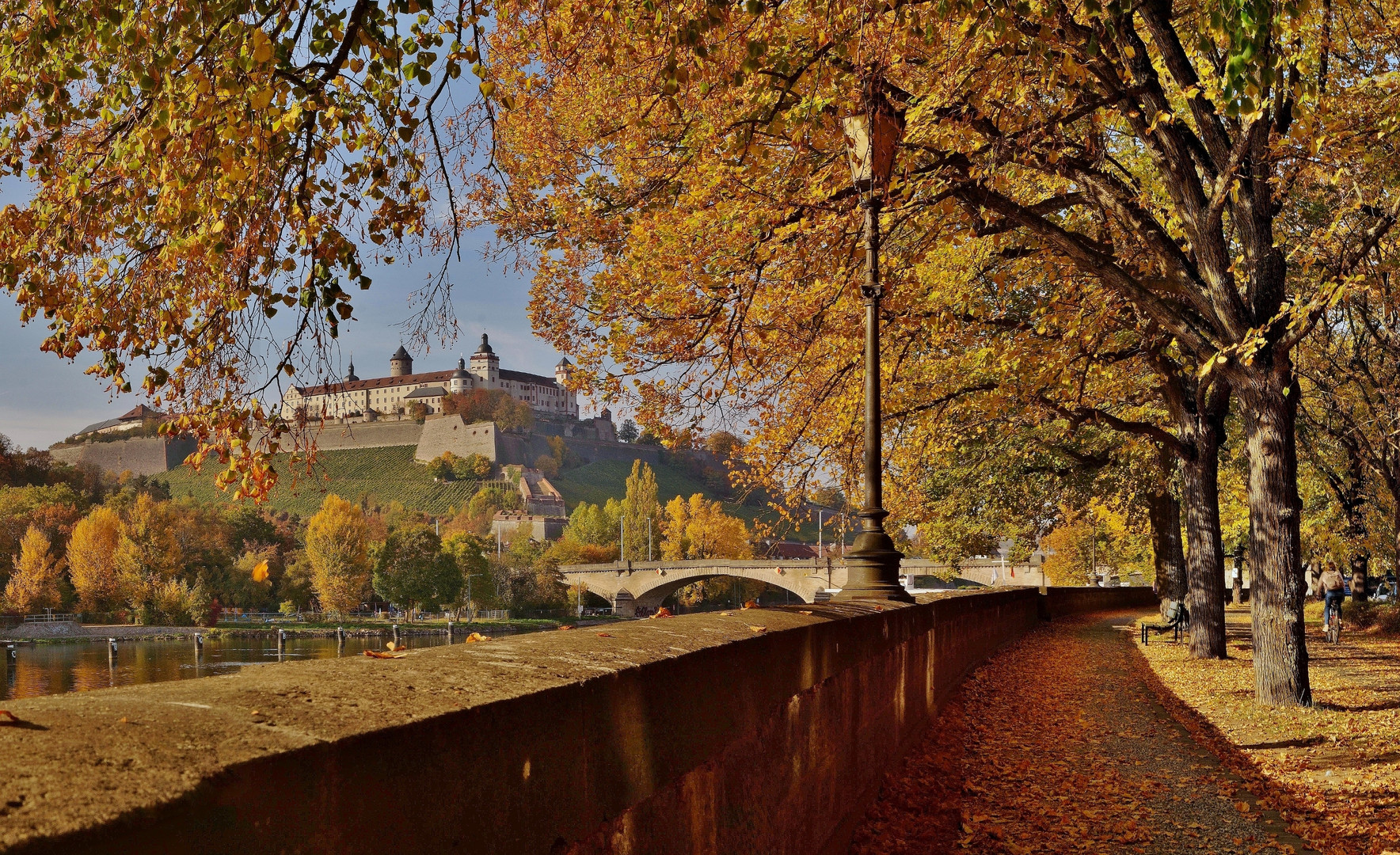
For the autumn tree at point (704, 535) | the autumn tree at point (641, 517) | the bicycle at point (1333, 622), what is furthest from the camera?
the autumn tree at point (641, 517)

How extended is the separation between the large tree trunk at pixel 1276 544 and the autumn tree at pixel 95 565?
268 feet

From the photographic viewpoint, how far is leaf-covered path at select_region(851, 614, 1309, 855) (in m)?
→ 7.09

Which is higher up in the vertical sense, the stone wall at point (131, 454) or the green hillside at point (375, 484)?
the stone wall at point (131, 454)

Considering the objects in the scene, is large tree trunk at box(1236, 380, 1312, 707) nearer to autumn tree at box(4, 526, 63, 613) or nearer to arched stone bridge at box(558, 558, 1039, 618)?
arched stone bridge at box(558, 558, 1039, 618)

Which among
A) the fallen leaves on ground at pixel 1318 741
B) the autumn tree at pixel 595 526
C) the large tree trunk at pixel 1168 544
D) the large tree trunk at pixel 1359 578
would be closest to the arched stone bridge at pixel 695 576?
the large tree trunk at pixel 1359 578

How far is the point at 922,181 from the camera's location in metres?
12.1

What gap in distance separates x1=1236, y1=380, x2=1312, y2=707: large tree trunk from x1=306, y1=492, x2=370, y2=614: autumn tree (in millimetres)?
97509

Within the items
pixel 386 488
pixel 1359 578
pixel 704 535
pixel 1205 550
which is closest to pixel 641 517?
pixel 704 535

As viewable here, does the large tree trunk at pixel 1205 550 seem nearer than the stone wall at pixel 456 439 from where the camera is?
Yes

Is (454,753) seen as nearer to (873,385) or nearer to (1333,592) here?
(873,385)

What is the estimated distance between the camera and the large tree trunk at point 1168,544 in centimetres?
2950

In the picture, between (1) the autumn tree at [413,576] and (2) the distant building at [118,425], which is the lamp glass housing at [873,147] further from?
(2) the distant building at [118,425]

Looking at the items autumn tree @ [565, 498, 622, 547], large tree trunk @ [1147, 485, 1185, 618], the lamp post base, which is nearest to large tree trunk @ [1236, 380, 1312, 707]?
the lamp post base

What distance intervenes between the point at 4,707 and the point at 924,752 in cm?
865
